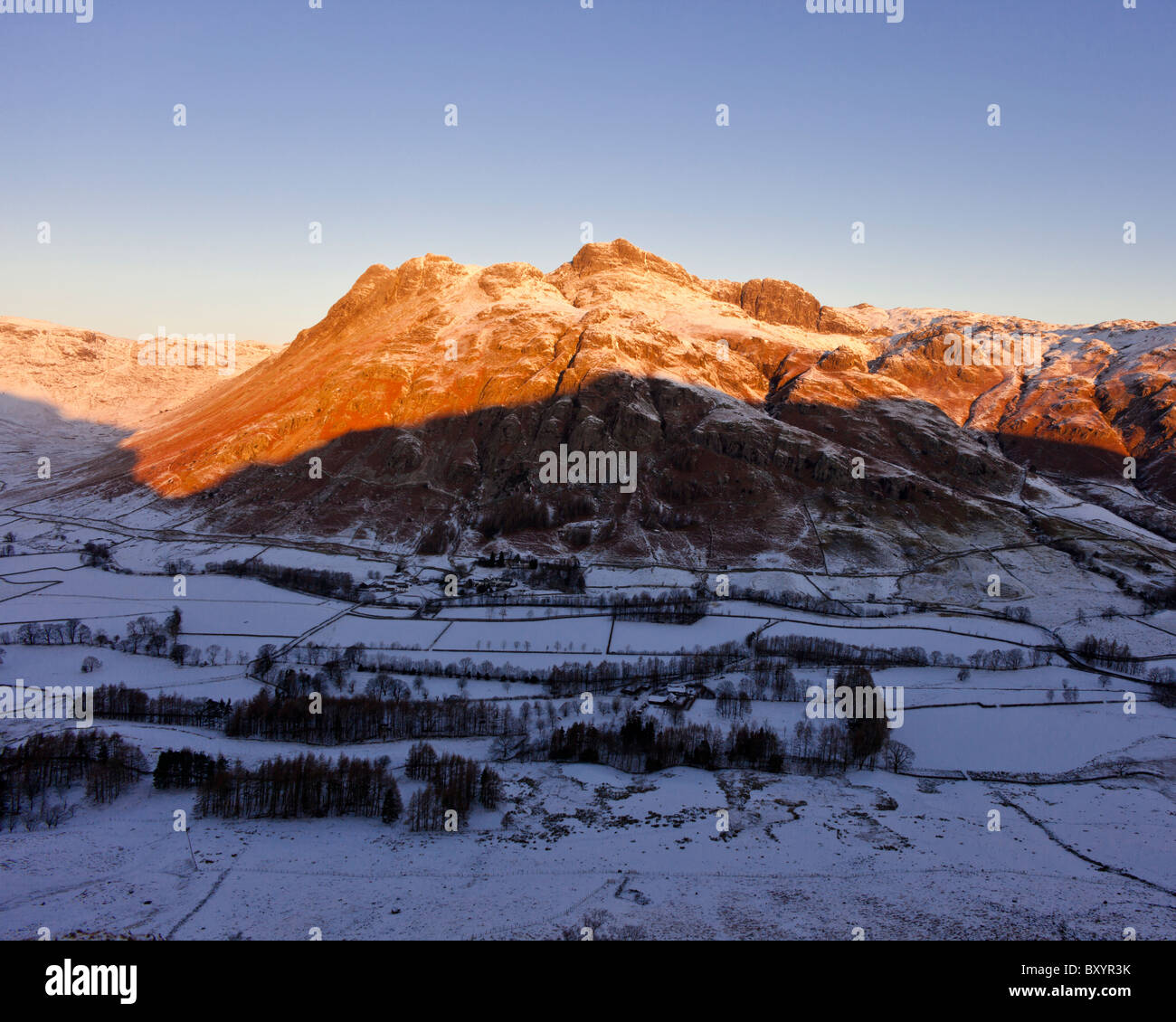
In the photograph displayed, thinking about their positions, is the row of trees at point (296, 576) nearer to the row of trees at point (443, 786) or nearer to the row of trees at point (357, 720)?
the row of trees at point (357, 720)

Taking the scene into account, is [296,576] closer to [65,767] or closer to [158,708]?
[158,708]

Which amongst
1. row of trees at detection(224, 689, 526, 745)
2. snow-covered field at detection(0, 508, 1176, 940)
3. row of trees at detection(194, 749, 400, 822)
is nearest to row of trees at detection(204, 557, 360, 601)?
snow-covered field at detection(0, 508, 1176, 940)

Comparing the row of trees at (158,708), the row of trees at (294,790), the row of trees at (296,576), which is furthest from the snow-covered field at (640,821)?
the row of trees at (296,576)

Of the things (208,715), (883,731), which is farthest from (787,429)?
(208,715)

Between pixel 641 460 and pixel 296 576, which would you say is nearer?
pixel 296 576

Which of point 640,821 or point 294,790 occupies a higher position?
point 294,790

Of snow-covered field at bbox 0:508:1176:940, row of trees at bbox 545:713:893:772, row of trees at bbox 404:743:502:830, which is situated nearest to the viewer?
snow-covered field at bbox 0:508:1176:940

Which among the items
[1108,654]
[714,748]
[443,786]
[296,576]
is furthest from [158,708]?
[1108,654]

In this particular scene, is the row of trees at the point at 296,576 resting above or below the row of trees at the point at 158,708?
above

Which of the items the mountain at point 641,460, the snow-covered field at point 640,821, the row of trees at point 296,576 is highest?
the mountain at point 641,460

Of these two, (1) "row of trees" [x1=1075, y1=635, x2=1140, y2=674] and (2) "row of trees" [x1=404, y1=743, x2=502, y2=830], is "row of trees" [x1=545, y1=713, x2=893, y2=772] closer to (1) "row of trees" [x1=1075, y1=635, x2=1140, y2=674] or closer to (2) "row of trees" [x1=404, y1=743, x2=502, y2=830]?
(2) "row of trees" [x1=404, y1=743, x2=502, y2=830]
